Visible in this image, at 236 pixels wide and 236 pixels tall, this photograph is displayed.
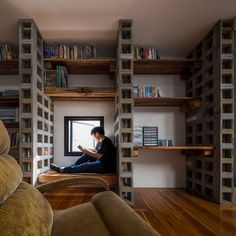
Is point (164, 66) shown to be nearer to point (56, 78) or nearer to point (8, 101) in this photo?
point (56, 78)

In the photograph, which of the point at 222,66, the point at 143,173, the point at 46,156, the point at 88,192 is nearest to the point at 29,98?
the point at 46,156

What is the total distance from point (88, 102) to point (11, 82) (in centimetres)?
130

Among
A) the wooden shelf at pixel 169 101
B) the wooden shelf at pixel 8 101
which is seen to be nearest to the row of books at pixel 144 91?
the wooden shelf at pixel 169 101

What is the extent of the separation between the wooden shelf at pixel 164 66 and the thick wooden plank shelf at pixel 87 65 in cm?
41

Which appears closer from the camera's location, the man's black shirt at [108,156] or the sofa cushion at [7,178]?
the sofa cushion at [7,178]

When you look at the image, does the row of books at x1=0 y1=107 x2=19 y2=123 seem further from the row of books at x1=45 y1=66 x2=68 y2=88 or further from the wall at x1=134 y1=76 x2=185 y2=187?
the wall at x1=134 y1=76 x2=185 y2=187

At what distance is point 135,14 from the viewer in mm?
2793

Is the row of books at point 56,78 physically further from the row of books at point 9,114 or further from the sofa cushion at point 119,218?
the sofa cushion at point 119,218

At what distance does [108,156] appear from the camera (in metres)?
3.40

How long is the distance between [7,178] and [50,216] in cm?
23

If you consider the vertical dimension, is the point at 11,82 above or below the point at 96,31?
below

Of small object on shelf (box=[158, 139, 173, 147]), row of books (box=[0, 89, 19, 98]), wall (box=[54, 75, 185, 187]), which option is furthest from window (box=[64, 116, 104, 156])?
small object on shelf (box=[158, 139, 173, 147])

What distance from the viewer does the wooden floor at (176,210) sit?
78.4 inches

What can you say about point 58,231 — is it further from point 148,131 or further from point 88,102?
point 88,102
